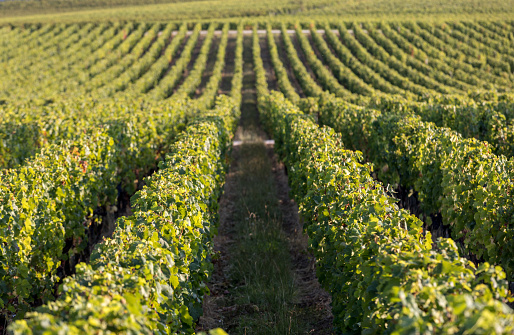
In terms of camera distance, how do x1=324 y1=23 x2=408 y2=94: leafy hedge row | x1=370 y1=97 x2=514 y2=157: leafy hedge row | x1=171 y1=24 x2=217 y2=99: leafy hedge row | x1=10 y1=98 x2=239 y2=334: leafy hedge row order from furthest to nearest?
1. x1=324 y1=23 x2=408 y2=94: leafy hedge row
2. x1=171 y1=24 x2=217 y2=99: leafy hedge row
3. x1=370 y1=97 x2=514 y2=157: leafy hedge row
4. x1=10 y1=98 x2=239 y2=334: leafy hedge row

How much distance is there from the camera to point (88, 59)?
1716 inches

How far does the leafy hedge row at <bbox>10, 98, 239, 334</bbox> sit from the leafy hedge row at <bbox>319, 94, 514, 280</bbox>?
4.66 meters

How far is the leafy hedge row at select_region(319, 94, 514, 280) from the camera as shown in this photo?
725 cm

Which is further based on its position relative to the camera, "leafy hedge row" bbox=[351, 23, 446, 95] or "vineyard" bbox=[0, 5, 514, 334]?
"leafy hedge row" bbox=[351, 23, 446, 95]

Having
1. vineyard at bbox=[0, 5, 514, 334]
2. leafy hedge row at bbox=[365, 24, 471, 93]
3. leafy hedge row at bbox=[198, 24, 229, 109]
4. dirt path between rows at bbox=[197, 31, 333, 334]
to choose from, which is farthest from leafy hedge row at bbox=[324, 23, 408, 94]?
dirt path between rows at bbox=[197, 31, 333, 334]

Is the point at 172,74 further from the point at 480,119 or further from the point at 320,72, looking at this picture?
the point at 480,119

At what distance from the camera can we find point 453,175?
8.47 m

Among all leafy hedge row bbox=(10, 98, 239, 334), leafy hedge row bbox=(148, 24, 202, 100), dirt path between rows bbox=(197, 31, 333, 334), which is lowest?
dirt path between rows bbox=(197, 31, 333, 334)

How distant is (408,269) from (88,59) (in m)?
44.9

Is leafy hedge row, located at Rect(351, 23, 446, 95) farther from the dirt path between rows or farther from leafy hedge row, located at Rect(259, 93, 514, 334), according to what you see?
leafy hedge row, located at Rect(259, 93, 514, 334)

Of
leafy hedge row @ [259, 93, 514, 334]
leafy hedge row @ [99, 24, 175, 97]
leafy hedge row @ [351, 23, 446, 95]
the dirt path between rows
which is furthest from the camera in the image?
leafy hedge row @ [99, 24, 175, 97]

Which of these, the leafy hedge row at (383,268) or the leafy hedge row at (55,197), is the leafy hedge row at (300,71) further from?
the leafy hedge row at (383,268)

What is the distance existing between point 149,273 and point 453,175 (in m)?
6.34

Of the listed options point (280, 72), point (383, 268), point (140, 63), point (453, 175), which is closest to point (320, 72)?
point (280, 72)
